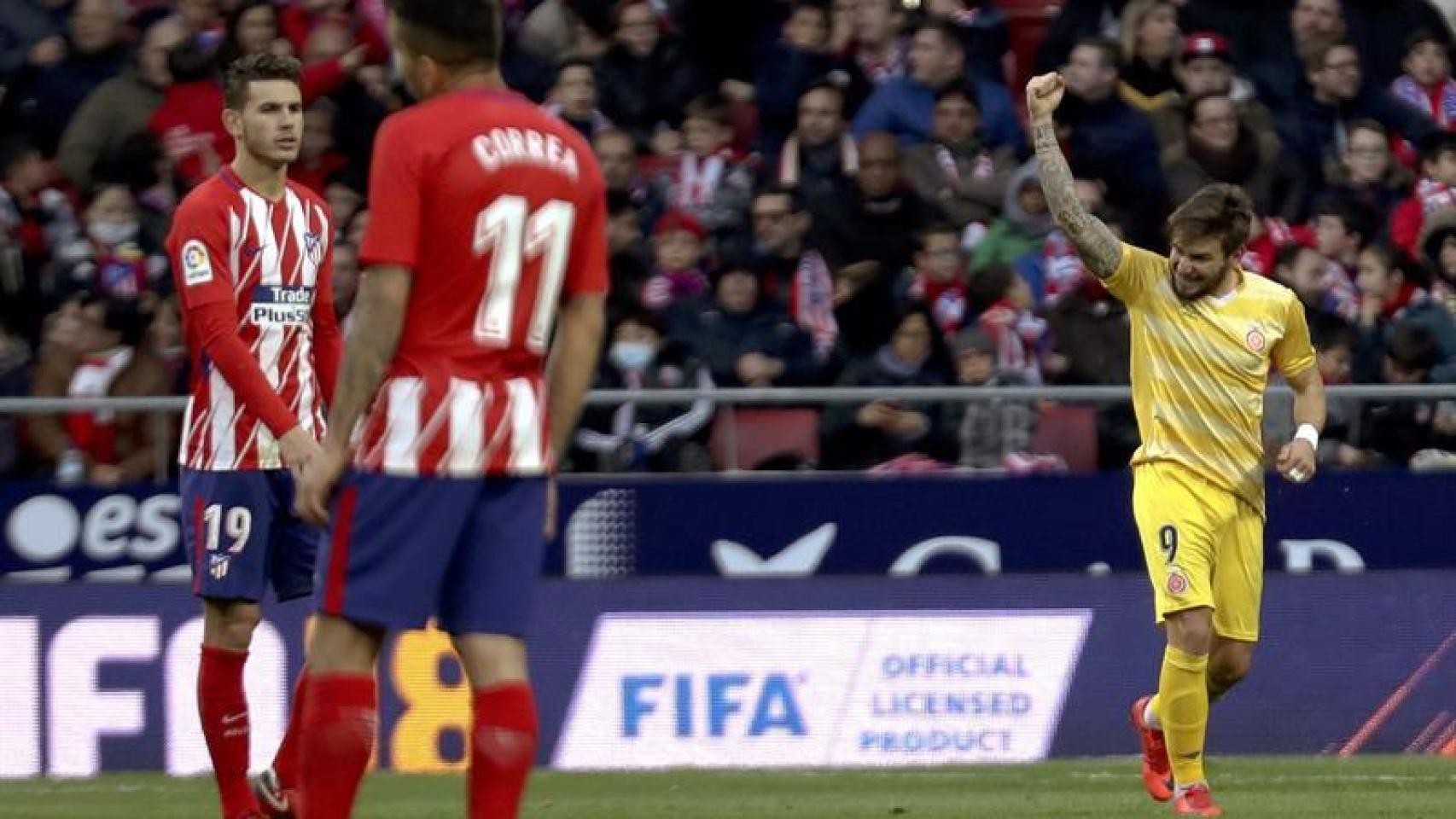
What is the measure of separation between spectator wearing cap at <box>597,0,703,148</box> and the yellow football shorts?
6.13 metres

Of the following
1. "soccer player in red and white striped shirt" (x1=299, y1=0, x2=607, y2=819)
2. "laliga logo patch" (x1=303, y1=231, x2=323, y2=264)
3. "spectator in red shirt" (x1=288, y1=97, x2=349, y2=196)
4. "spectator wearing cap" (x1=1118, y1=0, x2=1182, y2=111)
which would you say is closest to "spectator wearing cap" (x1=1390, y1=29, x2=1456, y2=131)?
"spectator wearing cap" (x1=1118, y1=0, x2=1182, y2=111)

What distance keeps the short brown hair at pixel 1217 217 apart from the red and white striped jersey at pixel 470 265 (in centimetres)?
362

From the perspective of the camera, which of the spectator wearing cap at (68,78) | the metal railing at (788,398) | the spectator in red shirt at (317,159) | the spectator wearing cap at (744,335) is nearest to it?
the metal railing at (788,398)

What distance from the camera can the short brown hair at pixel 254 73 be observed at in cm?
912

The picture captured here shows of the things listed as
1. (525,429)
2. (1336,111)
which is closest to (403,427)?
(525,429)

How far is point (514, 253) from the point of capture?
6.70m

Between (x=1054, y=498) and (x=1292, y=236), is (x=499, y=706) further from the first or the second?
(x=1292, y=236)

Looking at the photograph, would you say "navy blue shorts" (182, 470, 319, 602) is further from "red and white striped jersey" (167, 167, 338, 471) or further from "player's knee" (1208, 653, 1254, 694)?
"player's knee" (1208, 653, 1254, 694)

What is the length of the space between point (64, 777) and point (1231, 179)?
6896mm

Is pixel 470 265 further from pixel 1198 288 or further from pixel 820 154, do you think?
pixel 820 154

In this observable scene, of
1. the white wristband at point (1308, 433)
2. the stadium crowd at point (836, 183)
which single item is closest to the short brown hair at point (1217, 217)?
the white wristband at point (1308, 433)

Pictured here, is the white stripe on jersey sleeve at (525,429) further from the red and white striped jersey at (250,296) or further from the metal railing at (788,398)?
the metal railing at (788,398)

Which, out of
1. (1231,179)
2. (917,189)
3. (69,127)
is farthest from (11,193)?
(1231,179)

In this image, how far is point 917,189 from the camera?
1555cm
